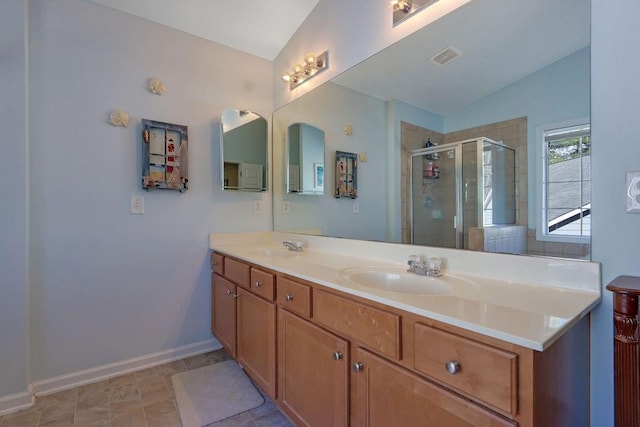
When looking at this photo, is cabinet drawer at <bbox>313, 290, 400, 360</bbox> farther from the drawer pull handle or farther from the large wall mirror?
the large wall mirror

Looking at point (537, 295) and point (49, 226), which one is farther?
point (49, 226)

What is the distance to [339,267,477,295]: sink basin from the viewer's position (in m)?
1.15

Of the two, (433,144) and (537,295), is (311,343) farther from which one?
(433,144)

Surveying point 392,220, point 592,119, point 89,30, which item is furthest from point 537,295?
point 89,30

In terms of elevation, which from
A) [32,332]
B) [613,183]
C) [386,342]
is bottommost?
[32,332]

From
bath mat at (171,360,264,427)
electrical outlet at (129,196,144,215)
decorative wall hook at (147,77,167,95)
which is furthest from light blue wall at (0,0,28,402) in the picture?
bath mat at (171,360,264,427)

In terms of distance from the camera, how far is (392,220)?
1634mm

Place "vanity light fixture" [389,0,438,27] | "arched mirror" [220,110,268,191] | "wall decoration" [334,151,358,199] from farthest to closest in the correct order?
"arched mirror" [220,110,268,191] → "wall decoration" [334,151,358,199] → "vanity light fixture" [389,0,438,27]

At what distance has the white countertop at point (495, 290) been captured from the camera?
0.73 metres

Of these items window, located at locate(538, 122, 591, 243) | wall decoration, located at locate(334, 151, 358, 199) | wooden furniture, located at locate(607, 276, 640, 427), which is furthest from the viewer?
wall decoration, located at locate(334, 151, 358, 199)

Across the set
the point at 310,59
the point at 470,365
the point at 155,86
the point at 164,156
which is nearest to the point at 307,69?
the point at 310,59

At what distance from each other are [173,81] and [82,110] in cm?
60

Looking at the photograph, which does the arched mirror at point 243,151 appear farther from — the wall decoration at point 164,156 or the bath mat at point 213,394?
the bath mat at point 213,394

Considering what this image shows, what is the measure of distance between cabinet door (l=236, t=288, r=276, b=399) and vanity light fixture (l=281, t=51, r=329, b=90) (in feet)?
5.18
